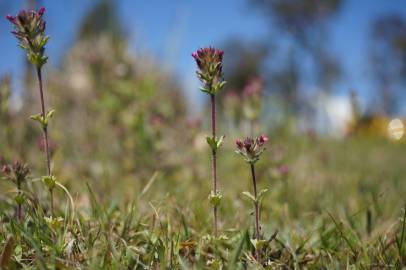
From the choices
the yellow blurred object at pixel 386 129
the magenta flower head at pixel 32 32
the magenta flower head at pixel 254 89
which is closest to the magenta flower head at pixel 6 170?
the magenta flower head at pixel 32 32

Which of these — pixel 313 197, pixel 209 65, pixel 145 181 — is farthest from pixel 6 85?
pixel 313 197

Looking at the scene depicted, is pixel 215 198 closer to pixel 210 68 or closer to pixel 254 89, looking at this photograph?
pixel 210 68

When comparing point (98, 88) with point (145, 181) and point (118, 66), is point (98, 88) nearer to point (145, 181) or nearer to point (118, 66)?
point (118, 66)

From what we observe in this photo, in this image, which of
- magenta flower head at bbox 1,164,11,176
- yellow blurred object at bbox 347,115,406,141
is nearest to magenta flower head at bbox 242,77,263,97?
magenta flower head at bbox 1,164,11,176

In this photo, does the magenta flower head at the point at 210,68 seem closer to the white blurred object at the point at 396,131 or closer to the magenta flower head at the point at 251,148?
the magenta flower head at the point at 251,148

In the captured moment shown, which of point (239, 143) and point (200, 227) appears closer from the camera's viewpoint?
point (239, 143)

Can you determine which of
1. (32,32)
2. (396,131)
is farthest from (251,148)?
(396,131)
